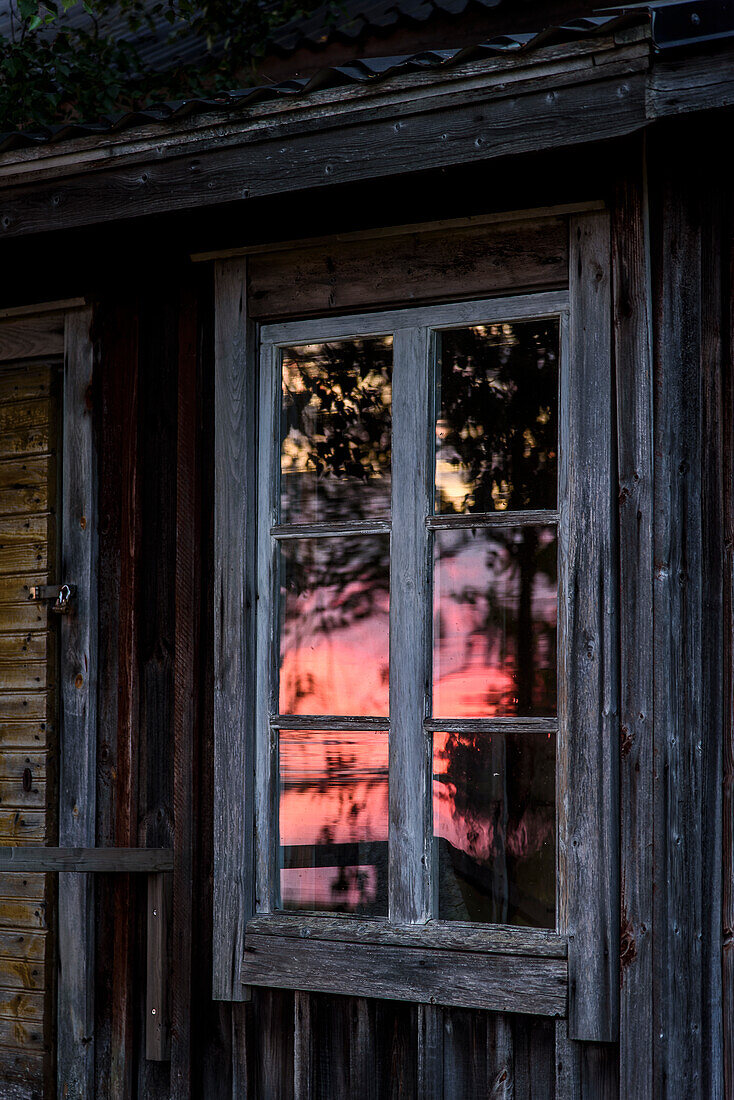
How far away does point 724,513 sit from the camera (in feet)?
10.1

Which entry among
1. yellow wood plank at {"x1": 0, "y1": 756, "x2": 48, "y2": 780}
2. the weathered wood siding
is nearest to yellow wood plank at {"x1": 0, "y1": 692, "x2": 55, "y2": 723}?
the weathered wood siding

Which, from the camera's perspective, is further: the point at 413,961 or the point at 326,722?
the point at 326,722

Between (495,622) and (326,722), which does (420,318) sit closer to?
(495,622)

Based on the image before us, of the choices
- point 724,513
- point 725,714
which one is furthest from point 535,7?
point 725,714

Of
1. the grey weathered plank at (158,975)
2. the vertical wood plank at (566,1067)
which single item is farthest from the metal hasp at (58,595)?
the vertical wood plank at (566,1067)

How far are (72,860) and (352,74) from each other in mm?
2273

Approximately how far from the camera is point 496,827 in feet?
10.6

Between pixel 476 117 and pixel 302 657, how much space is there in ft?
5.05

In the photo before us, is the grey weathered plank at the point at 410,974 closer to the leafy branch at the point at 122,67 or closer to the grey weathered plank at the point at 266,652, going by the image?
the grey weathered plank at the point at 266,652

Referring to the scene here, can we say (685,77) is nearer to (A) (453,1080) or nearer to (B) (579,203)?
(B) (579,203)

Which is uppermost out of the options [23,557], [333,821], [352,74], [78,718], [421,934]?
[352,74]

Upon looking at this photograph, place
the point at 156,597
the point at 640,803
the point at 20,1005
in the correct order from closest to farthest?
the point at 640,803
the point at 156,597
the point at 20,1005

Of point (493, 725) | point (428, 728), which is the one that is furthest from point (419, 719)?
point (493, 725)

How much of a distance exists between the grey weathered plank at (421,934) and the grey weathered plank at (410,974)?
0.02m
